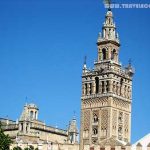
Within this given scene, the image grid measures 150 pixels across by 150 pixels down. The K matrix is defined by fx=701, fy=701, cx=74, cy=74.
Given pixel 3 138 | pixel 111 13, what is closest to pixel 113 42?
pixel 111 13

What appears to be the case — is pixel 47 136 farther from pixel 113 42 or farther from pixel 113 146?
pixel 113 146

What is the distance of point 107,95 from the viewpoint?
105438 mm

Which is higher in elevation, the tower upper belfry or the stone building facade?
the tower upper belfry

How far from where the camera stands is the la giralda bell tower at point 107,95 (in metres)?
105

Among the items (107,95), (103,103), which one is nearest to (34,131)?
(103,103)

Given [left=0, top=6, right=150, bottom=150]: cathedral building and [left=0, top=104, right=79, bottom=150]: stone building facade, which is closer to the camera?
[left=0, top=6, right=150, bottom=150]: cathedral building

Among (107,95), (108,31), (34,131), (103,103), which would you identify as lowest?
(34,131)

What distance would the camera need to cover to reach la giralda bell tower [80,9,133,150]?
344 ft

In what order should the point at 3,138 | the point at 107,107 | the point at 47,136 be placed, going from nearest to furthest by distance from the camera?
the point at 3,138 < the point at 107,107 < the point at 47,136

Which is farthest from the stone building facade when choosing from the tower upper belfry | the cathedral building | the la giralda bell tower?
the tower upper belfry

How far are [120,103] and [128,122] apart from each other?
3.30 metres

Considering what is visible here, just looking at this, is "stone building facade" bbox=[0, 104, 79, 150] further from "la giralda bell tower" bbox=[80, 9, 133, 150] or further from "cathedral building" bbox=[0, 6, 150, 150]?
"la giralda bell tower" bbox=[80, 9, 133, 150]

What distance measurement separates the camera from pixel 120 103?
10712cm

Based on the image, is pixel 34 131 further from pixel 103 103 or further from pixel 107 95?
pixel 107 95
